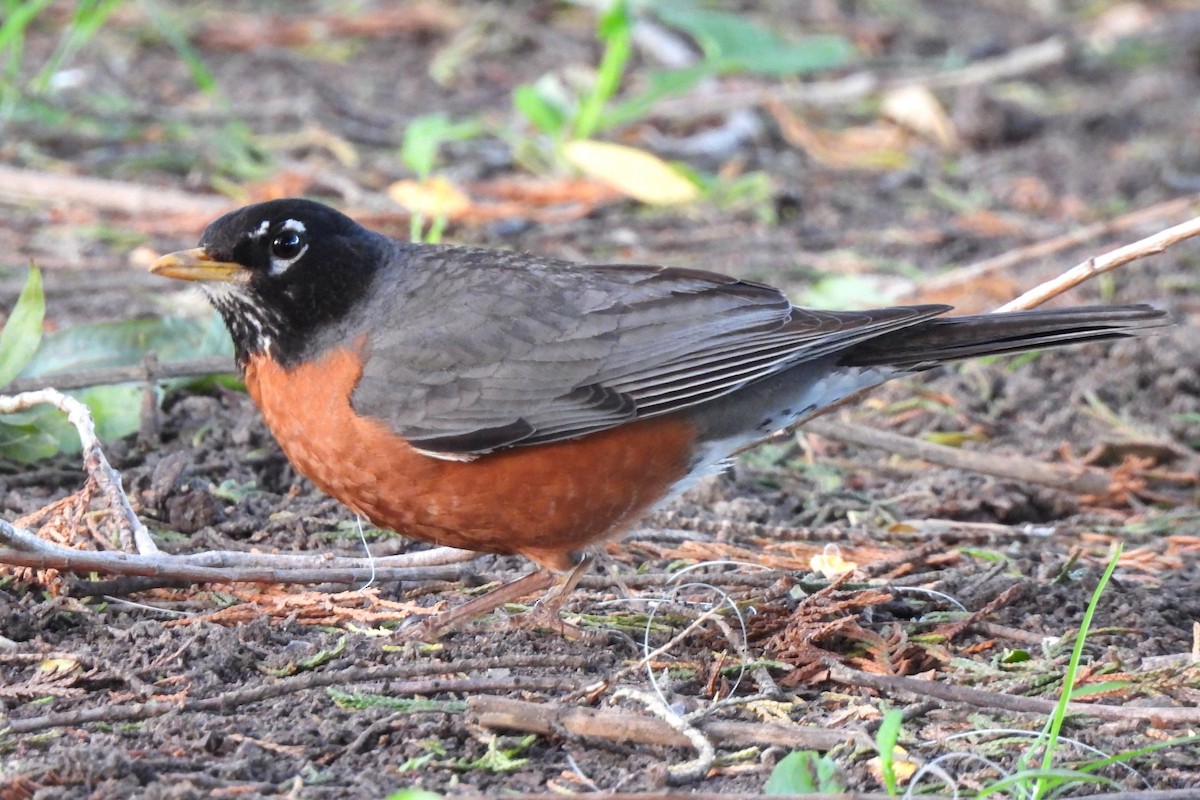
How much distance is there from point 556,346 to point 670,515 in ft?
2.72

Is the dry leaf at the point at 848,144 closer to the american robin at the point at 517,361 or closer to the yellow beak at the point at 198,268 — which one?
the american robin at the point at 517,361

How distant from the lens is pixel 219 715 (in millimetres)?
3387

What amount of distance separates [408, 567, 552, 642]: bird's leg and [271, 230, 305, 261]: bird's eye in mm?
1125

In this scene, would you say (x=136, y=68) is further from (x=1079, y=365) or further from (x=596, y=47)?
(x=1079, y=365)

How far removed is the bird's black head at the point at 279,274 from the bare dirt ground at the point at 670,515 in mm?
548

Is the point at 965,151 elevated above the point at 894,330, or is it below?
above

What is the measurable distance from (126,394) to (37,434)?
416 millimetres

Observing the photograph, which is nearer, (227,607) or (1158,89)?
(227,607)

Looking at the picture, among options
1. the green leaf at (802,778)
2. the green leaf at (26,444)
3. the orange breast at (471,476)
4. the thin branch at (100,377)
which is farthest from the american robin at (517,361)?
the green leaf at (802,778)

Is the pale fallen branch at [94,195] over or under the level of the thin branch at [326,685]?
over

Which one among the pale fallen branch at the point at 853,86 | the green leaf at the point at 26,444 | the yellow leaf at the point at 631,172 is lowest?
the green leaf at the point at 26,444

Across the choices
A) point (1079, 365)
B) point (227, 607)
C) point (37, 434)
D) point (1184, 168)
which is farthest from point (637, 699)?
point (1184, 168)

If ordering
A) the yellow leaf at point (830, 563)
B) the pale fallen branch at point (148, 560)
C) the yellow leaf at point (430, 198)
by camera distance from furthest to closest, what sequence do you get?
the yellow leaf at point (430, 198)
the yellow leaf at point (830, 563)
the pale fallen branch at point (148, 560)

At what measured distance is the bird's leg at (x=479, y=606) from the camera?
3.87 metres
